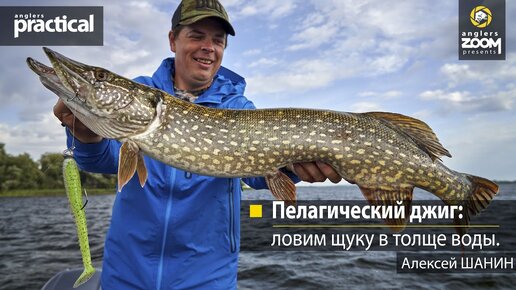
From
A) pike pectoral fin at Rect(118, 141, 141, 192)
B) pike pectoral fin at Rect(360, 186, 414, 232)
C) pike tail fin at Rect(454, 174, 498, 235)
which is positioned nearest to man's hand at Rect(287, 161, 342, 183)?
pike pectoral fin at Rect(360, 186, 414, 232)

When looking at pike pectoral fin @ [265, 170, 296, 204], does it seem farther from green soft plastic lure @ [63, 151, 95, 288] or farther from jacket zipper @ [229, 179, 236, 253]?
green soft plastic lure @ [63, 151, 95, 288]

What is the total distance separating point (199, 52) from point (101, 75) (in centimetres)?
75

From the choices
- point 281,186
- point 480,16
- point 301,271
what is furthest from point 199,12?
point 480,16

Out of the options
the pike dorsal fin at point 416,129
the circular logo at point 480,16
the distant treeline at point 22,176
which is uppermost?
the circular logo at point 480,16

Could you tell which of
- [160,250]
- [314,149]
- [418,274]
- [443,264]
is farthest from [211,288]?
[443,264]

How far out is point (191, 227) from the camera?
2.70m

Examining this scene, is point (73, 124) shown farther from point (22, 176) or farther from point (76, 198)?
point (22, 176)

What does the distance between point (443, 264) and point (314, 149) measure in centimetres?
937

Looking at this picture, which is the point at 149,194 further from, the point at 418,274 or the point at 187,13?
the point at 418,274

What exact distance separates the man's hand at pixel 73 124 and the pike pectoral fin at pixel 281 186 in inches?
47.9

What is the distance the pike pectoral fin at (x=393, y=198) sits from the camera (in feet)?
9.10

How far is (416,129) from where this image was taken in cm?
287

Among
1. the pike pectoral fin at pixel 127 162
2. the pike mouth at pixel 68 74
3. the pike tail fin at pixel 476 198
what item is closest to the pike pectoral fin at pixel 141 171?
the pike pectoral fin at pixel 127 162

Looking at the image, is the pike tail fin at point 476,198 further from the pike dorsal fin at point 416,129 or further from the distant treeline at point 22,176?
the distant treeline at point 22,176
